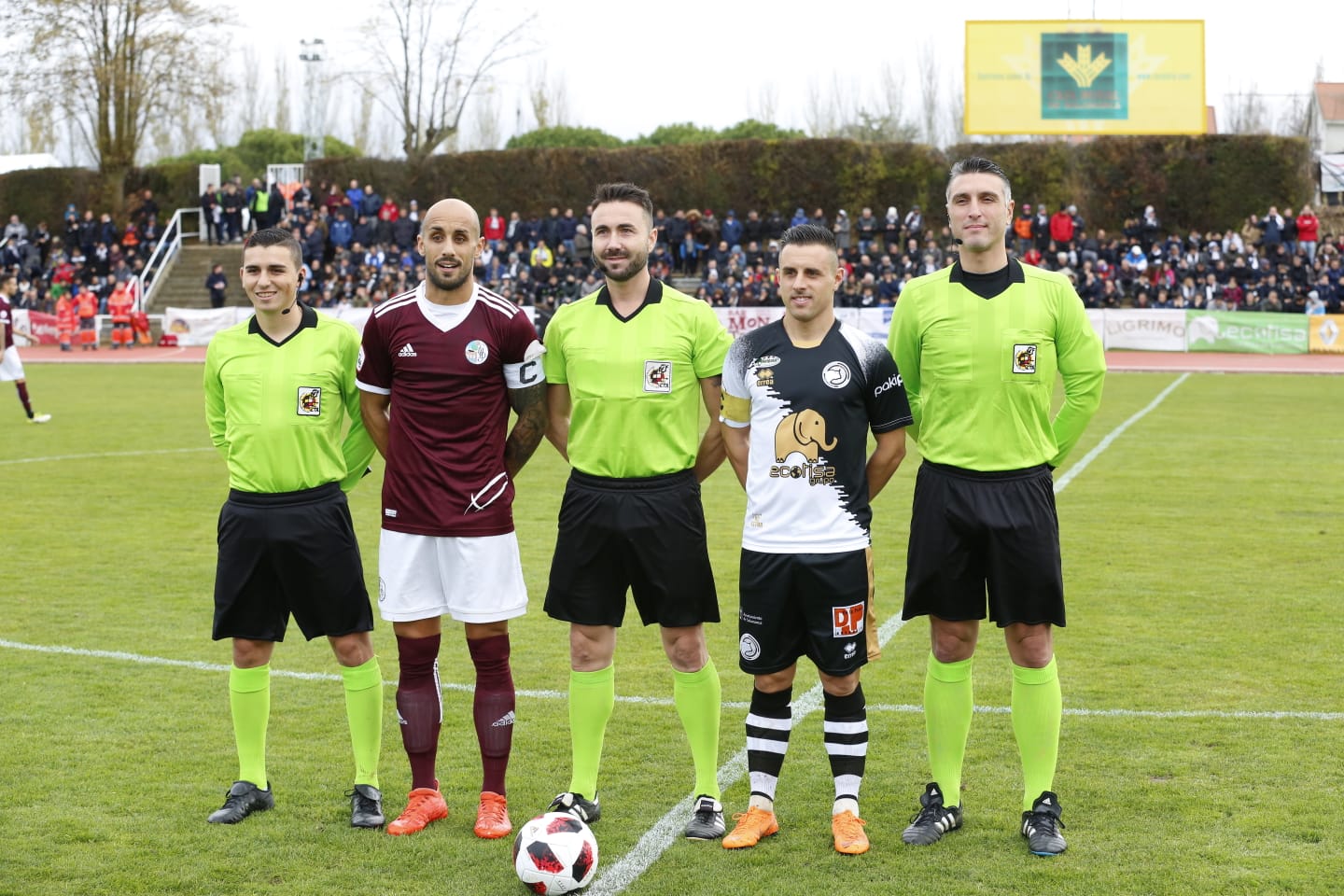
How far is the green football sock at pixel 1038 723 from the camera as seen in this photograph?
495 cm

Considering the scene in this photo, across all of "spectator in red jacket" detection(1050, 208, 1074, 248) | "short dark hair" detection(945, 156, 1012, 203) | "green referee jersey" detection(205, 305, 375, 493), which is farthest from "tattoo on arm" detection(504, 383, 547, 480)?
"spectator in red jacket" detection(1050, 208, 1074, 248)

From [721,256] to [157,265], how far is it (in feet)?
60.5

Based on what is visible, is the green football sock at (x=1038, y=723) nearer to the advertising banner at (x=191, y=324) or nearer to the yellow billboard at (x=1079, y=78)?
the advertising banner at (x=191, y=324)

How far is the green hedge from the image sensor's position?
43000 mm

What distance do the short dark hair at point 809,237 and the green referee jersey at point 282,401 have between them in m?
1.73

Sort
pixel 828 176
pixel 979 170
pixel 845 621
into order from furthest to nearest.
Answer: pixel 828 176
pixel 979 170
pixel 845 621

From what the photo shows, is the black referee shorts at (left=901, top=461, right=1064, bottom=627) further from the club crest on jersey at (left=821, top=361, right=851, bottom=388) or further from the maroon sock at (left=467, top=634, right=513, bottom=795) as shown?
the maroon sock at (left=467, top=634, right=513, bottom=795)

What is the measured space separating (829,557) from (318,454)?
192 cm

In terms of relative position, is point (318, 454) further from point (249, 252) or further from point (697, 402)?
point (697, 402)

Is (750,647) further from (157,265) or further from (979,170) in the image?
(157,265)

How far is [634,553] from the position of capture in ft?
16.3

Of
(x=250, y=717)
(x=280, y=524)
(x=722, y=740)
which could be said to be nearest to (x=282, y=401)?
(x=280, y=524)

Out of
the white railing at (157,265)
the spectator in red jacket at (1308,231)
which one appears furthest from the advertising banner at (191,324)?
the spectator in red jacket at (1308,231)

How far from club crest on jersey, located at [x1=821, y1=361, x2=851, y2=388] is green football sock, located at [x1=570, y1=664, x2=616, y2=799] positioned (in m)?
1.31
